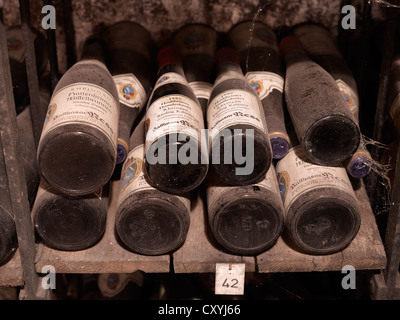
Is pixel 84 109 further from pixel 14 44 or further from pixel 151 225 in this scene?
pixel 14 44

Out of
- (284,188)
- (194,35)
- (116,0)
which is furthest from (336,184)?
(116,0)

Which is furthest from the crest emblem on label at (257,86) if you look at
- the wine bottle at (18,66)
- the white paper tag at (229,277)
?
the wine bottle at (18,66)

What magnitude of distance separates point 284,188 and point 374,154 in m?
0.28

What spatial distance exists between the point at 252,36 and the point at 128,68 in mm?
359

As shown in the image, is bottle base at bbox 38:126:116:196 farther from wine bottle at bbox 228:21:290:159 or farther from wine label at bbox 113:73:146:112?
wine bottle at bbox 228:21:290:159

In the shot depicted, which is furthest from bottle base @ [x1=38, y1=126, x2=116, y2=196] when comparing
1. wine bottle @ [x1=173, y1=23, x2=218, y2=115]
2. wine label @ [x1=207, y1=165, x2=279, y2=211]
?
wine bottle @ [x1=173, y1=23, x2=218, y2=115]

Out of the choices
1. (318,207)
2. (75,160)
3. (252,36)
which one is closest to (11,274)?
(75,160)

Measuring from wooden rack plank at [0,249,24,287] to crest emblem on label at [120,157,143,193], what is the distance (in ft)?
0.97

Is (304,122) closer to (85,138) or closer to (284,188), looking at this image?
(284,188)

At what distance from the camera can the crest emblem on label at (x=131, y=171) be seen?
1.11m

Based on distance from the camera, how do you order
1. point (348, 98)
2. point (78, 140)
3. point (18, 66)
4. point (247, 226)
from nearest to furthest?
point (78, 140)
point (247, 226)
point (348, 98)
point (18, 66)

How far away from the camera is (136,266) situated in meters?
1.13

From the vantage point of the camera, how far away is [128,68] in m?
1.32

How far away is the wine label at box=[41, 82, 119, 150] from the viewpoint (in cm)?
100
